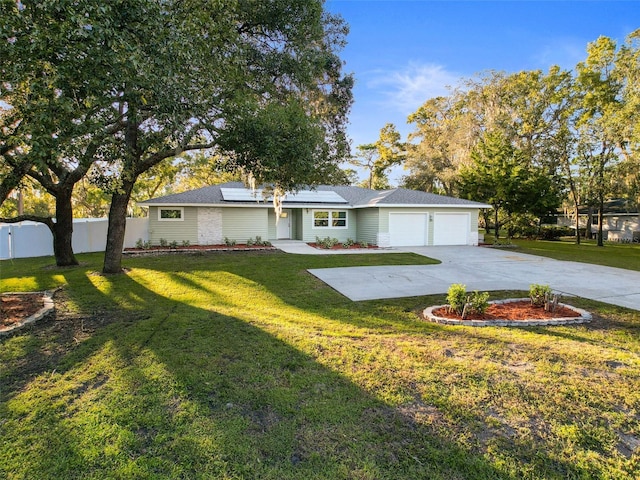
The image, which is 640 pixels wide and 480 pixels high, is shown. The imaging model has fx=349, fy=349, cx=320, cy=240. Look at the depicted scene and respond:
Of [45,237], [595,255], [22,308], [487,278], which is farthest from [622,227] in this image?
[45,237]

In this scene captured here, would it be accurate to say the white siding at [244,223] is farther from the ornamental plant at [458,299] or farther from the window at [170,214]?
the ornamental plant at [458,299]

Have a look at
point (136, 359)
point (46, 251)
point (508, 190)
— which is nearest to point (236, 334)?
→ point (136, 359)

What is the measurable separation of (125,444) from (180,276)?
7590 mm

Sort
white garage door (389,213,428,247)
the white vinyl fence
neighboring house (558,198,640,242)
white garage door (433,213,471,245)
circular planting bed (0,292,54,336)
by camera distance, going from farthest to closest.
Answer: neighboring house (558,198,640,242)
white garage door (433,213,471,245)
white garage door (389,213,428,247)
the white vinyl fence
circular planting bed (0,292,54,336)

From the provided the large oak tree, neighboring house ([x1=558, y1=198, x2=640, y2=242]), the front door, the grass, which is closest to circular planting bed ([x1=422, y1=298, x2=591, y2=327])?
the grass

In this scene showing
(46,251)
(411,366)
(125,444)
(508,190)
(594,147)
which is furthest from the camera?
(594,147)

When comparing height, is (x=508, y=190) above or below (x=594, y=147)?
below

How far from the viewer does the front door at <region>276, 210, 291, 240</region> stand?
20.3 metres

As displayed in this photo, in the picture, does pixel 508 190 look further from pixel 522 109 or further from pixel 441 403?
pixel 441 403

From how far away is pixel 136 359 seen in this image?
3.84 metres

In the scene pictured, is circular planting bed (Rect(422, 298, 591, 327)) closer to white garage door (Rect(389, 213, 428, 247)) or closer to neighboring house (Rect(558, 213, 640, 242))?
white garage door (Rect(389, 213, 428, 247))

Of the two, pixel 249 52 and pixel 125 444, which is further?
pixel 249 52

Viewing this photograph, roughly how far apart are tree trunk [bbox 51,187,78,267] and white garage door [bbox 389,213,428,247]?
13140 mm

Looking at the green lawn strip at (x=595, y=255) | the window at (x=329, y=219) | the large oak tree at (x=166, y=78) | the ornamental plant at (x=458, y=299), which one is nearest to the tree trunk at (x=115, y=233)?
the large oak tree at (x=166, y=78)
